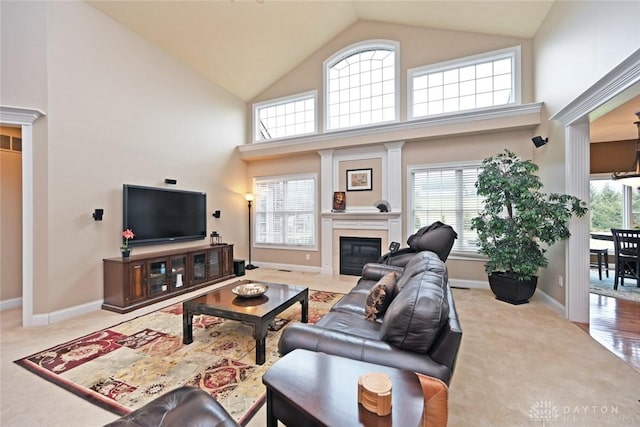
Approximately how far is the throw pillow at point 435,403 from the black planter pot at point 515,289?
3368 mm

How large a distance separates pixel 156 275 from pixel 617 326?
579cm

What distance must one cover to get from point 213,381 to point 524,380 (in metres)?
2.38

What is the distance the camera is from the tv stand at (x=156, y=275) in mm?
3535

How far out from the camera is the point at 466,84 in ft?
15.7

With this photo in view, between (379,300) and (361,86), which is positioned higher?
(361,86)

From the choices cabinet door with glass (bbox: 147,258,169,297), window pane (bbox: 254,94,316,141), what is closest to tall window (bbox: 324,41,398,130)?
window pane (bbox: 254,94,316,141)

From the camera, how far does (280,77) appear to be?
20.4 feet

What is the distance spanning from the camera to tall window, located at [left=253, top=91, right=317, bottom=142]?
6.04 meters

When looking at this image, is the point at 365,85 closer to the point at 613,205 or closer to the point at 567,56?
the point at 567,56

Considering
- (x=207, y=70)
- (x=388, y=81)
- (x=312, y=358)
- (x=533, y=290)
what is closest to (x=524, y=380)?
(x=312, y=358)

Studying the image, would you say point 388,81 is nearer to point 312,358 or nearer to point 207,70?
point 207,70

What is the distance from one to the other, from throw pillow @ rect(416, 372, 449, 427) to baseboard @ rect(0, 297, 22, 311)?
5.19 m

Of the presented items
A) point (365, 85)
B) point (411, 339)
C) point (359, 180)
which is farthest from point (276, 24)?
point (411, 339)

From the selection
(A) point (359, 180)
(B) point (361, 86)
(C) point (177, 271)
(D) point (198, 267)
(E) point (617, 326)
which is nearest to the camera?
(E) point (617, 326)
